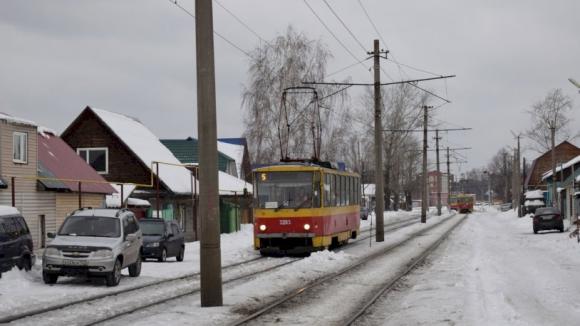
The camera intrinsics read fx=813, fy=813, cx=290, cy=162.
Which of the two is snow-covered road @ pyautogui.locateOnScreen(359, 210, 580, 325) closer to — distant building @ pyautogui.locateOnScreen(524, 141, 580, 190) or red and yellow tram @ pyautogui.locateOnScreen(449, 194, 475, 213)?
distant building @ pyautogui.locateOnScreen(524, 141, 580, 190)

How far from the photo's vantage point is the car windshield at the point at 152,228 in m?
26.5

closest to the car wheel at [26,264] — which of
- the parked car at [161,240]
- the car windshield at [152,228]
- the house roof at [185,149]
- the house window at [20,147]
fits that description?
the parked car at [161,240]

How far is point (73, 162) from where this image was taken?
3622 cm

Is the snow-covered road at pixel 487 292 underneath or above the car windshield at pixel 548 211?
underneath

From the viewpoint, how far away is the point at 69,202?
111 ft

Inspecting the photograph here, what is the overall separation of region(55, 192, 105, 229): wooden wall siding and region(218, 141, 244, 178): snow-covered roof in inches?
946

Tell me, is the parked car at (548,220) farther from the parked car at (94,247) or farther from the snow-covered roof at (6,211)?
the snow-covered roof at (6,211)

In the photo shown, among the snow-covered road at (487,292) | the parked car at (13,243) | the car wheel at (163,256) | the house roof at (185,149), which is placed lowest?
the snow-covered road at (487,292)

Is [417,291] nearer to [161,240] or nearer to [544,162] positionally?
[161,240]

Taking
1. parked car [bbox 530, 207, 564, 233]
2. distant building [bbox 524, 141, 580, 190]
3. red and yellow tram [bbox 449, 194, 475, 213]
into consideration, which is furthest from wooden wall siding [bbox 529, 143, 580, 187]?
parked car [bbox 530, 207, 564, 233]

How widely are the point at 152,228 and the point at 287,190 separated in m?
4.68

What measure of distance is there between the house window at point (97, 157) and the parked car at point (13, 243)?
24.4m

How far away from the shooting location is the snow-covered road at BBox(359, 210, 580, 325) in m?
12.4

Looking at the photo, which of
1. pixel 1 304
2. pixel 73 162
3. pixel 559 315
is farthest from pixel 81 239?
pixel 73 162
